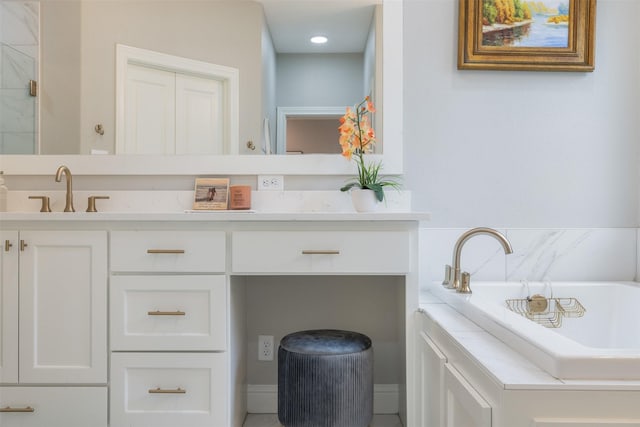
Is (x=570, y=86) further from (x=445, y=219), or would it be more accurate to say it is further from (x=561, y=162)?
(x=445, y=219)

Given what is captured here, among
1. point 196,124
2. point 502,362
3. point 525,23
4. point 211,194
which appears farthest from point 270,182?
point 525,23

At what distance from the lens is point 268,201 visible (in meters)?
1.92

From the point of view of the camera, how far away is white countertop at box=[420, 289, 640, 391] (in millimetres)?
853

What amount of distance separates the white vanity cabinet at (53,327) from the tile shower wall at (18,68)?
72 centimetres

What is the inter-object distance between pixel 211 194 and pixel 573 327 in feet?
5.23

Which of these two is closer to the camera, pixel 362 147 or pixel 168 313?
pixel 168 313

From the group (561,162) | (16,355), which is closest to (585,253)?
(561,162)

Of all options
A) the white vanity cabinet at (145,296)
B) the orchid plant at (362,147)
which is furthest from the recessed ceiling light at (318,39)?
the white vanity cabinet at (145,296)

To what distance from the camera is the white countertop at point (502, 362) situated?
0.85m

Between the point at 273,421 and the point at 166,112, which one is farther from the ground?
the point at 166,112

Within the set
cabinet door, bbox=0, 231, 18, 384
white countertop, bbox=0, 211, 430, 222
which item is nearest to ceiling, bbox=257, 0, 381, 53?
white countertop, bbox=0, 211, 430, 222

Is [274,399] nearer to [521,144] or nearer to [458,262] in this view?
[458,262]

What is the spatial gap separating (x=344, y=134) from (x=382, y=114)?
0.77ft

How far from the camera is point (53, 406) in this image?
1481mm
